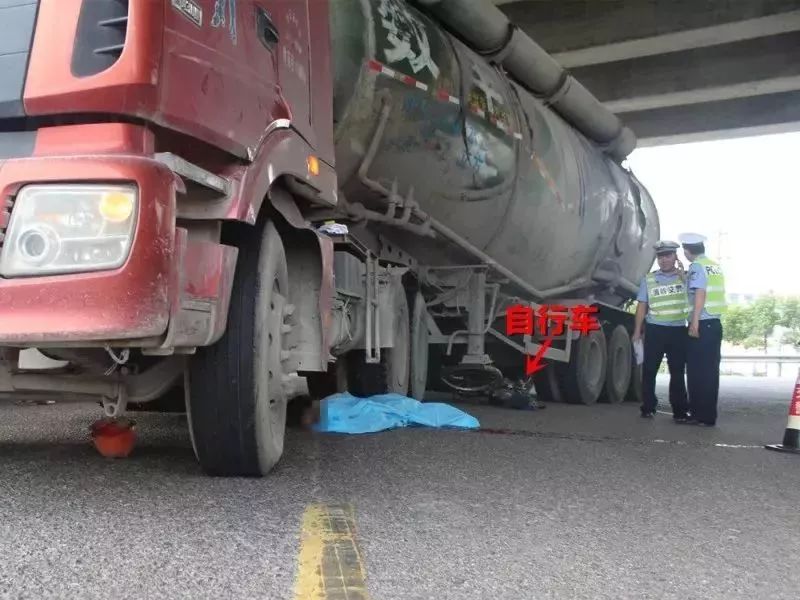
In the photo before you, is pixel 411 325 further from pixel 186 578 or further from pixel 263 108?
pixel 186 578

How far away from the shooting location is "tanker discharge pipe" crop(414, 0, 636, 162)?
6.23 m

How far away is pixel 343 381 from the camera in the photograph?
6.11m

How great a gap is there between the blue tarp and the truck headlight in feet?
10.1

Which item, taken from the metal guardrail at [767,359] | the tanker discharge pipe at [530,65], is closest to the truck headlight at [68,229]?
the tanker discharge pipe at [530,65]

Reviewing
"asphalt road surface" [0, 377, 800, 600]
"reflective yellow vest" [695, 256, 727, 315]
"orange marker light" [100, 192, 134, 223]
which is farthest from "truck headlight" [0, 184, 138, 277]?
"reflective yellow vest" [695, 256, 727, 315]

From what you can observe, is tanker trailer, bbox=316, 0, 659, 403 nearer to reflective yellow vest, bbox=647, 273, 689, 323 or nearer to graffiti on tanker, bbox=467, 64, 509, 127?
graffiti on tanker, bbox=467, 64, 509, 127

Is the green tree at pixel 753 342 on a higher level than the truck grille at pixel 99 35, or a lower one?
lower

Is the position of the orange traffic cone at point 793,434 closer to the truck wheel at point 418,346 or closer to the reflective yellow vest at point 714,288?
the reflective yellow vest at point 714,288

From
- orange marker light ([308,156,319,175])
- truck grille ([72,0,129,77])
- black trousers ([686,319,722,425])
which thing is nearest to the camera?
truck grille ([72,0,129,77])

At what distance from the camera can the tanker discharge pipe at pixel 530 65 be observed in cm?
623

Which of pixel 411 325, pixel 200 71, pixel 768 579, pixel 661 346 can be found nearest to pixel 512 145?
pixel 411 325

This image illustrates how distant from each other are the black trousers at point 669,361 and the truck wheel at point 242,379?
17.1ft

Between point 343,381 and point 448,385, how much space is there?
8.18ft

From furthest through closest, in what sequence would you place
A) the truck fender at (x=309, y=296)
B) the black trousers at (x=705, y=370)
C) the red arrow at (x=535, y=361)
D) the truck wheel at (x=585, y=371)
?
the truck wheel at (x=585, y=371), the red arrow at (x=535, y=361), the black trousers at (x=705, y=370), the truck fender at (x=309, y=296)
